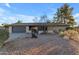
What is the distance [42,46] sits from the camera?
3830 mm

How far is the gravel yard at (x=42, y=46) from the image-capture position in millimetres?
3791

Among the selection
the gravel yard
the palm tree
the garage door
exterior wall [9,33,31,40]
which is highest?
the palm tree

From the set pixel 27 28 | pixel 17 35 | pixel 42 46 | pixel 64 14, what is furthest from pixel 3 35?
pixel 64 14

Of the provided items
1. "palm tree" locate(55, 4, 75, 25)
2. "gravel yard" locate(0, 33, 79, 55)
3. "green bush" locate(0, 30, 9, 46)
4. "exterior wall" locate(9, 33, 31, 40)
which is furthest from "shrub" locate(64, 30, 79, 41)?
"green bush" locate(0, 30, 9, 46)

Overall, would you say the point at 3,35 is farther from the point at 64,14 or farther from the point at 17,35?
the point at 64,14

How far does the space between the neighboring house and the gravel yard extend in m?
0.09

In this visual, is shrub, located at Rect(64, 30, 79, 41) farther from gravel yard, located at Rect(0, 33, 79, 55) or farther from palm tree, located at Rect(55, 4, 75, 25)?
palm tree, located at Rect(55, 4, 75, 25)

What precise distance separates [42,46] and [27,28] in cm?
40

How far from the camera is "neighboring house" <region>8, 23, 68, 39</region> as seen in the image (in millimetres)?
3830

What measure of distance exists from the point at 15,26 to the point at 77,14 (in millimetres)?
1082

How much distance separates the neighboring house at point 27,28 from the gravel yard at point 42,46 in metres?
0.09

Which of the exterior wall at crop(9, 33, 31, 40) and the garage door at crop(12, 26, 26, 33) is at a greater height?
the garage door at crop(12, 26, 26, 33)
